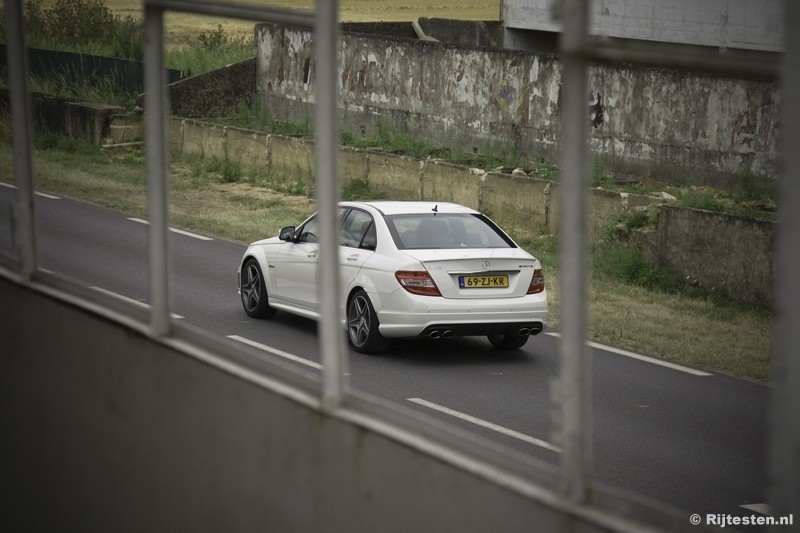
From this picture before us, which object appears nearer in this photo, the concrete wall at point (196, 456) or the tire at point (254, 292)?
the concrete wall at point (196, 456)

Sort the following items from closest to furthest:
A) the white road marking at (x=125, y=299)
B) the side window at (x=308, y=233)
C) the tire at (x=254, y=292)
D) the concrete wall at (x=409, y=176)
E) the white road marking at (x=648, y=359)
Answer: the white road marking at (x=125, y=299) → the white road marking at (x=648, y=359) → the side window at (x=308, y=233) → the tire at (x=254, y=292) → the concrete wall at (x=409, y=176)

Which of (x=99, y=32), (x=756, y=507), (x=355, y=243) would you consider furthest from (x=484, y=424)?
(x=99, y=32)

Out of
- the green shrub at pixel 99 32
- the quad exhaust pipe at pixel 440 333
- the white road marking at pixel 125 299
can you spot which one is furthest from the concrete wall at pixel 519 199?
the white road marking at pixel 125 299

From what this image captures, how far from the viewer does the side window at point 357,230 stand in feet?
43.7

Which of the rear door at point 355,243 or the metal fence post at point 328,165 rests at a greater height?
the metal fence post at point 328,165

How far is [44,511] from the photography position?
5.12 metres

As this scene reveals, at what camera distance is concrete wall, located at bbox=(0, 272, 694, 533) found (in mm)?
3166

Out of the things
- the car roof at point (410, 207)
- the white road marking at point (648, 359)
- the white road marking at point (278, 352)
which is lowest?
the white road marking at point (648, 359)

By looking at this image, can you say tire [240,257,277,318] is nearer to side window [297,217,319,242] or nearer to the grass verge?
side window [297,217,319,242]

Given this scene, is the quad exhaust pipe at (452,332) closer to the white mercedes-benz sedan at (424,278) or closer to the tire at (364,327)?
the white mercedes-benz sedan at (424,278)

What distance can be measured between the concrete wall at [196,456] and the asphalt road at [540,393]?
55cm

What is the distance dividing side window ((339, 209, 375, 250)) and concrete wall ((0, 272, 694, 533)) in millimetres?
7980

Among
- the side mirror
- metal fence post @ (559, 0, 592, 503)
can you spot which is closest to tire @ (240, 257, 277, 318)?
the side mirror

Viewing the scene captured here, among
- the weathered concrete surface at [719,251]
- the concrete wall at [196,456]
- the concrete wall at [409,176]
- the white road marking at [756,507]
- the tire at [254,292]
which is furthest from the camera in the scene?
the concrete wall at [409,176]
